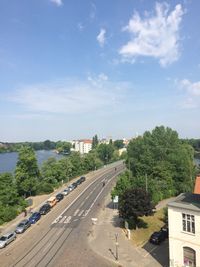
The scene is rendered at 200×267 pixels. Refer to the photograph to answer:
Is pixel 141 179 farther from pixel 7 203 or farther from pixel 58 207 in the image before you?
pixel 7 203

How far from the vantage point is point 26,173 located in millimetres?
76062

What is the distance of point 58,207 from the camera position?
6525 centimetres

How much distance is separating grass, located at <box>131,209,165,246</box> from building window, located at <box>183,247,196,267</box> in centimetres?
950

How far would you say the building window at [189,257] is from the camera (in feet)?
107

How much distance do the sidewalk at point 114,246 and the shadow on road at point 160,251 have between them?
1.81ft

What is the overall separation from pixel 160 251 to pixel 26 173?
45.3 m

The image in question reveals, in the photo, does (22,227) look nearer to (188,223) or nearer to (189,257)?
(189,257)

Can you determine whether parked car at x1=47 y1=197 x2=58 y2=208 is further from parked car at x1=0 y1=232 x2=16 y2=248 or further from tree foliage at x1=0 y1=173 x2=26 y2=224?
parked car at x1=0 y1=232 x2=16 y2=248

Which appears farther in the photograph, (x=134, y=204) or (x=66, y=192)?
(x=66, y=192)

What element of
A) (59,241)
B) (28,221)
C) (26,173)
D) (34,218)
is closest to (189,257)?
(59,241)

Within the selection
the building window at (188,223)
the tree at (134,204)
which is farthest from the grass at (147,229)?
the building window at (188,223)

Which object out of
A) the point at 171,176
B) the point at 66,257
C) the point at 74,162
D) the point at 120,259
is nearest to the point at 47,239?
the point at 66,257

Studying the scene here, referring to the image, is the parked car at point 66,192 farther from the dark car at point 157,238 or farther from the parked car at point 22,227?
the dark car at point 157,238

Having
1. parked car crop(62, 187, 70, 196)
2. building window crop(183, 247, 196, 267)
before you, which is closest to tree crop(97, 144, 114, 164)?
parked car crop(62, 187, 70, 196)
